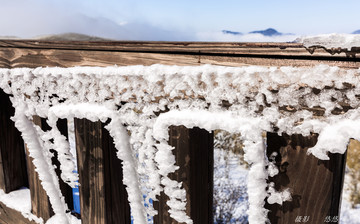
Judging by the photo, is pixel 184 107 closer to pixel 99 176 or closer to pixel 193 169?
pixel 193 169

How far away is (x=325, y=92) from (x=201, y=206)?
1.66 feet

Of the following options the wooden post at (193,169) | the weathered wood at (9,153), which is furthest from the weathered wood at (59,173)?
the wooden post at (193,169)

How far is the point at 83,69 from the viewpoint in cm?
84

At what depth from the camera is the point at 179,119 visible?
0.69 meters

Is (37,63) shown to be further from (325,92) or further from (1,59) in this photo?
(325,92)

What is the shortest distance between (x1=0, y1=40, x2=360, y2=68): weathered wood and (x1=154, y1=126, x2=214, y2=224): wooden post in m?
0.22

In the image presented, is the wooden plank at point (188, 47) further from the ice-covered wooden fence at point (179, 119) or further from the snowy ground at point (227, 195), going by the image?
the snowy ground at point (227, 195)

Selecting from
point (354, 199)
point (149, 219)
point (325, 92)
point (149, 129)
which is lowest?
point (354, 199)

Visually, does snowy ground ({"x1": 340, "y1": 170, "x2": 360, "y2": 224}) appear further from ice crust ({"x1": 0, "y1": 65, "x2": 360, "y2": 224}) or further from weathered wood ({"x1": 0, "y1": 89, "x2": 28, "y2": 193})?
weathered wood ({"x1": 0, "y1": 89, "x2": 28, "y2": 193})

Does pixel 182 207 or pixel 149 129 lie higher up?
pixel 149 129

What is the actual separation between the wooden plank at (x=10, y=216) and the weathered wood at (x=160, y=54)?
762 millimetres

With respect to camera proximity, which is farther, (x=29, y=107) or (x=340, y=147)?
(x=29, y=107)

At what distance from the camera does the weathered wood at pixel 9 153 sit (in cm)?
132

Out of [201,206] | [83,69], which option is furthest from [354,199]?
[83,69]
